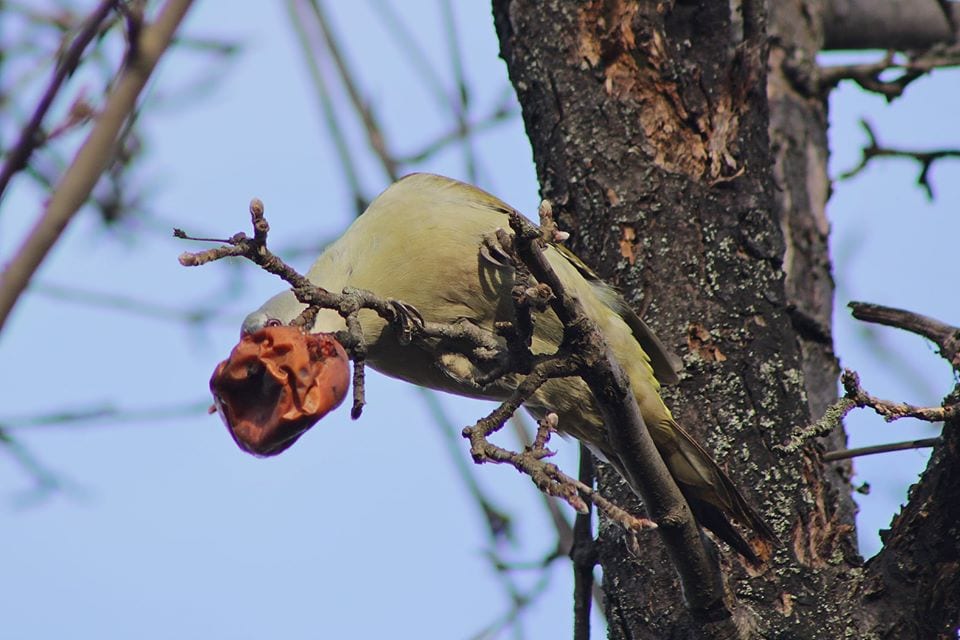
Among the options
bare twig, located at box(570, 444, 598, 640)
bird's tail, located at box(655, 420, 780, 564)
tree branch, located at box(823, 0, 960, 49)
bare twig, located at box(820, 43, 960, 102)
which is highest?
tree branch, located at box(823, 0, 960, 49)

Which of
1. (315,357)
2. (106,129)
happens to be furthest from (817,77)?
(106,129)

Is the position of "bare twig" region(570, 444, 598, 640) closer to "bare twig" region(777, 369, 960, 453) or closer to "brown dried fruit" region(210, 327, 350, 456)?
"bare twig" region(777, 369, 960, 453)

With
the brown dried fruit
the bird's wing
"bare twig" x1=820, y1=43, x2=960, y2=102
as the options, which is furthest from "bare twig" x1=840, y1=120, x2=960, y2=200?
the brown dried fruit

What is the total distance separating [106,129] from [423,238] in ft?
5.93

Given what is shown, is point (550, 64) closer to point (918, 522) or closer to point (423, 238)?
point (423, 238)

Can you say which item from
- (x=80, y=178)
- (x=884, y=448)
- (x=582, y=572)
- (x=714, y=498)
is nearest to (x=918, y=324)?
(x=884, y=448)

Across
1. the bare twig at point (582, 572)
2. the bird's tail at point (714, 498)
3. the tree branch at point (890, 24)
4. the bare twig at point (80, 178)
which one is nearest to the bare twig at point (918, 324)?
the bird's tail at point (714, 498)

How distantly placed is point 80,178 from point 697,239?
2.24 meters

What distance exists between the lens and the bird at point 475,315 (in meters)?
3.36

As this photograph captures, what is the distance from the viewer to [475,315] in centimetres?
349

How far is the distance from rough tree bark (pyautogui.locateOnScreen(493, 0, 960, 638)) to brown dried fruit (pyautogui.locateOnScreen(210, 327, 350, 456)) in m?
1.15

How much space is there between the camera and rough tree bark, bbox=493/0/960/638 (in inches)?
125

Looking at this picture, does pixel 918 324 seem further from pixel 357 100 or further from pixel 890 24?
pixel 890 24

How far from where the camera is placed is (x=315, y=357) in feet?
8.40
